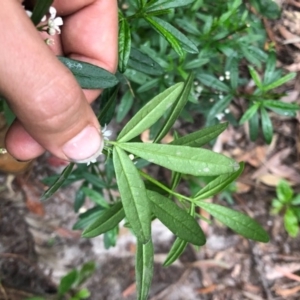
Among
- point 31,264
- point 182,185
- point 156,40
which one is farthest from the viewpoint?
point 182,185

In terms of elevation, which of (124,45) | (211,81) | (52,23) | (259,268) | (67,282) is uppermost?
(52,23)

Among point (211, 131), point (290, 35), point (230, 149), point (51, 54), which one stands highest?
point (51, 54)

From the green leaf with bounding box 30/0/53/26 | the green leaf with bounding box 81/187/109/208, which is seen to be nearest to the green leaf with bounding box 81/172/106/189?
the green leaf with bounding box 81/187/109/208

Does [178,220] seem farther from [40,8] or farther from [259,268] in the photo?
[259,268]

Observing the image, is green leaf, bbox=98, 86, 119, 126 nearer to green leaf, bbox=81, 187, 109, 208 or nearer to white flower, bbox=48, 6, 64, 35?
white flower, bbox=48, 6, 64, 35

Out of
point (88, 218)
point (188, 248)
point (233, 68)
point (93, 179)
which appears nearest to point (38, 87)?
point (93, 179)

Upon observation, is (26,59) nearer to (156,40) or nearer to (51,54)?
(51,54)

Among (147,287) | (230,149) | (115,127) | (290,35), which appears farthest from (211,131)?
(290,35)
